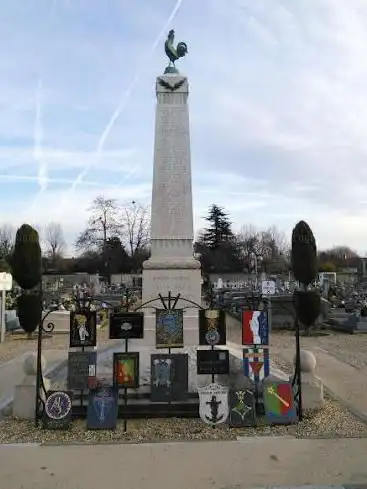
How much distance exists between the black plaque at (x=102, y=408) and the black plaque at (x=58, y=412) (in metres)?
0.28

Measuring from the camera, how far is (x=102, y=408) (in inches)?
272

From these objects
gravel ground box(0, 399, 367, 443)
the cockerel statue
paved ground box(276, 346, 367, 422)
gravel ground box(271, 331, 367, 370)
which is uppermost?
the cockerel statue

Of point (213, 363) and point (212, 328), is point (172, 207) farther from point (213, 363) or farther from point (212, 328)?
point (213, 363)

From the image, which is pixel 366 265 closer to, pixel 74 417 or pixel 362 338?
pixel 362 338

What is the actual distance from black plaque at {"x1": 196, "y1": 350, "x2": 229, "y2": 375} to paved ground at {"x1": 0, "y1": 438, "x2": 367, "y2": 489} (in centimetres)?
140

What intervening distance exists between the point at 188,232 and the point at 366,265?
6775cm

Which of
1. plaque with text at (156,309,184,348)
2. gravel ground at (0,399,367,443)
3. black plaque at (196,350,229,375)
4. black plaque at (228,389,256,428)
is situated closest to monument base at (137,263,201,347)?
plaque with text at (156,309,184,348)

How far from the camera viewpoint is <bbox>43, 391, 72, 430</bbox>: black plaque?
22.3 ft

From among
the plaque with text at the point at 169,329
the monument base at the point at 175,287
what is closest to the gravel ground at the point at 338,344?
the monument base at the point at 175,287

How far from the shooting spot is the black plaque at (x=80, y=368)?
7.40 metres

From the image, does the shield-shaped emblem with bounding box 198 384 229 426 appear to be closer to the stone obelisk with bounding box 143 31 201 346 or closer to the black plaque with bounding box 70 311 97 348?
the black plaque with bounding box 70 311 97 348

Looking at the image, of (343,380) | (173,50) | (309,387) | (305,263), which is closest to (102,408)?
(309,387)

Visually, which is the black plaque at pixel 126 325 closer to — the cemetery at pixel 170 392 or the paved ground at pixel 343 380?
the cemetery at pixel 170 392

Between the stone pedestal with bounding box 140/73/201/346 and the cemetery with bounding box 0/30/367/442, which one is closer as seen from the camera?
the cemetery with bounding box 0/30/367/442
